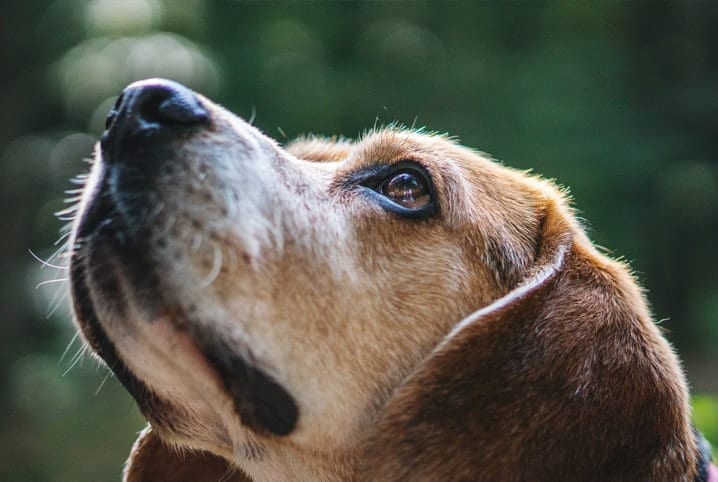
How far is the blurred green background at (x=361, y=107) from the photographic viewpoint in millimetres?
9062

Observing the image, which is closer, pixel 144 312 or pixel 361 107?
pixel 144 312

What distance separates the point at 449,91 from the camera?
1020 cm

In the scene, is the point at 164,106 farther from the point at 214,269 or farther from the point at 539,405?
the point at 539,405

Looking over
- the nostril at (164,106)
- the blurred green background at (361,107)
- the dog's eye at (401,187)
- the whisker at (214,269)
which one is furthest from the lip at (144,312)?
the blurred green background at (361,107)

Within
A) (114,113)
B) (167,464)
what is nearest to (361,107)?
(167,464)

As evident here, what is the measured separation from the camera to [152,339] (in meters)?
2.66

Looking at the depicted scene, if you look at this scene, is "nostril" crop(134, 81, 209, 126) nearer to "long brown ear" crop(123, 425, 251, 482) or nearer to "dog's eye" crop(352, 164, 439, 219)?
"dog's eye" crop(352, 164, 439, 219)

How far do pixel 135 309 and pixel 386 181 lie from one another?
108cm

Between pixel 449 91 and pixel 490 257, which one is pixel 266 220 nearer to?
pixel 490 257

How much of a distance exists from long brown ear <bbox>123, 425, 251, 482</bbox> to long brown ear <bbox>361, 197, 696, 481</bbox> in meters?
1.00

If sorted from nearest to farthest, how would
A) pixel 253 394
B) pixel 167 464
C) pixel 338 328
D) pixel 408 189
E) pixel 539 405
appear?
1. pixel 539 405
2. pixel 253 394
3. pixel 338 328
4. pixel 408 189
5. pixel 167 464

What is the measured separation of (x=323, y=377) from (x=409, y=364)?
0.31 m

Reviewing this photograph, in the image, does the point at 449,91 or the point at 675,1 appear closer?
the point at 449,91

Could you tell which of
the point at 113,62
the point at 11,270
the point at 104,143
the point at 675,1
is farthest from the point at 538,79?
the point at 104,143
